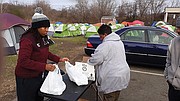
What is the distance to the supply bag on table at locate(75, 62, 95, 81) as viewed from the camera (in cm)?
241

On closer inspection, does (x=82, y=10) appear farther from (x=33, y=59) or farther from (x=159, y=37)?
(x=33, y=59)

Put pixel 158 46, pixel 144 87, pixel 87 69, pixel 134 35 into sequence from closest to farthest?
pixel 87 69
pixel 144 87
pixel 158 46
pixel 134 35

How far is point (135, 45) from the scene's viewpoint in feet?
18.6

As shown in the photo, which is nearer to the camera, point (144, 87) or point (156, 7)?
point (144, 87)

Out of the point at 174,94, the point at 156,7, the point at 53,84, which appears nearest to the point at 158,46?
the point at 174,94

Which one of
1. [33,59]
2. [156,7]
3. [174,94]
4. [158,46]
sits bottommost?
[174,94]

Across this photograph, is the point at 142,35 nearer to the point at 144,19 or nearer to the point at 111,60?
the point at 111,60

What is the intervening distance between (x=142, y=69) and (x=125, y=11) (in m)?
31.5

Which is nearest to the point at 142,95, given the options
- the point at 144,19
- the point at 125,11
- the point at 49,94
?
the point at 49,94

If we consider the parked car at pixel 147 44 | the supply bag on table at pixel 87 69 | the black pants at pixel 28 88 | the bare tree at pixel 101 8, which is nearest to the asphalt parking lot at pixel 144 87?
the parked car at pixel 147 44

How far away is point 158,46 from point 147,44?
0.34 metres

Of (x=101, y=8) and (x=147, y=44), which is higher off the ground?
(x=101, y=8)

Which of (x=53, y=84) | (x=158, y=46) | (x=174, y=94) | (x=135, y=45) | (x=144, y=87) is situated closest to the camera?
(x=53, y=84)

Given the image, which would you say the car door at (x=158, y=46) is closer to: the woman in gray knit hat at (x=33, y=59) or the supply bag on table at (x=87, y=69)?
the supply bag on table at (x=87, y=69)
